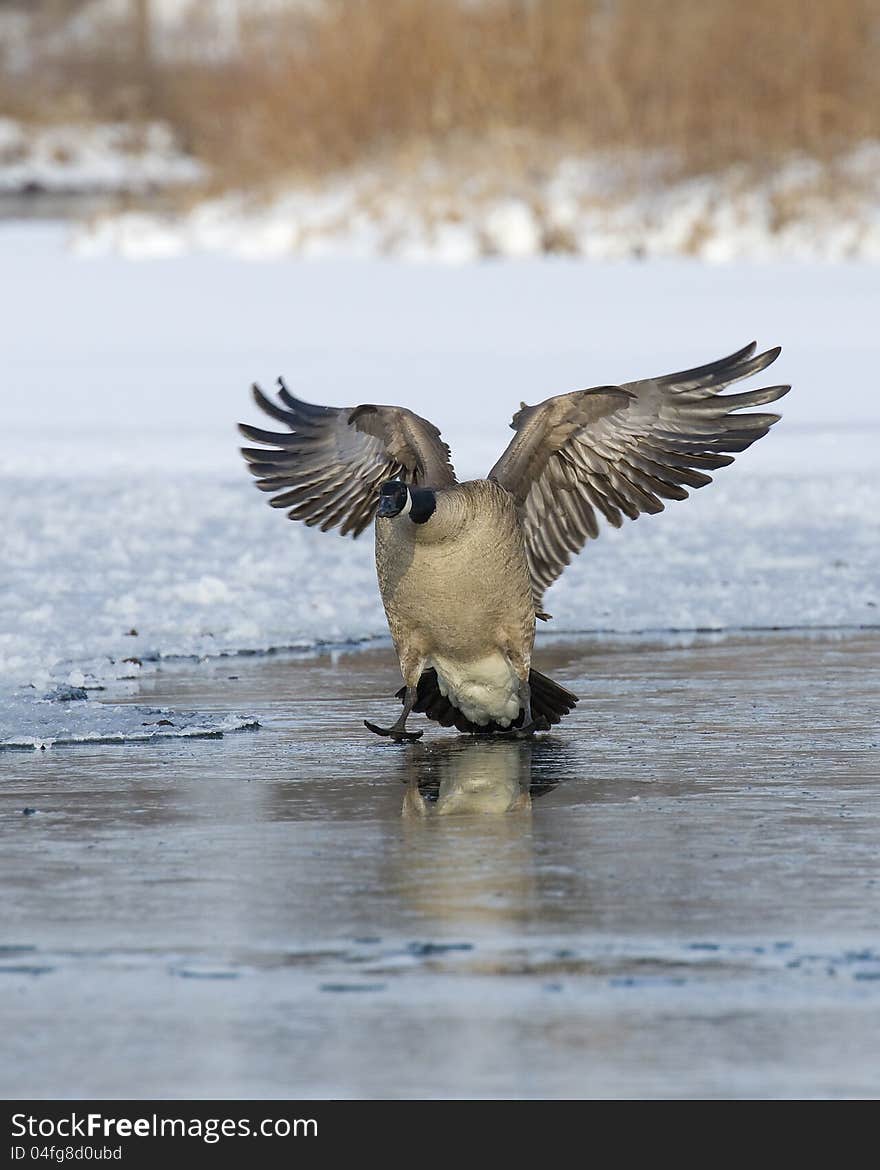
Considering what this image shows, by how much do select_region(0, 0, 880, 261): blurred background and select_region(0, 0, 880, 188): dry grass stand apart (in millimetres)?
34

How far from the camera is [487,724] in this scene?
26.5 feet

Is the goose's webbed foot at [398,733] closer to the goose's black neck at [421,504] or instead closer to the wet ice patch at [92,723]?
the wet ice patch at [92,723]

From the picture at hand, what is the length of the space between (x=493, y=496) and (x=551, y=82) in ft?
89.8

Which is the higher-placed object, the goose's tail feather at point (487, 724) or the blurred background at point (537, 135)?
the blurred background at point (537, 135)

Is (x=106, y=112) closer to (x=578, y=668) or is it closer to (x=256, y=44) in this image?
(x=256, y=44)

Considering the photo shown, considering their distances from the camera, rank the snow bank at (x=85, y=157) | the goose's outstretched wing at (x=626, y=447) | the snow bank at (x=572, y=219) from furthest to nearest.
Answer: the snow bank at (x=85, y=157), the snow bank at (x=572, y=219), the goose's outstretched wing at (x=626, y=447)

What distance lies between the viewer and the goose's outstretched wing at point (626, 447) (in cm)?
804

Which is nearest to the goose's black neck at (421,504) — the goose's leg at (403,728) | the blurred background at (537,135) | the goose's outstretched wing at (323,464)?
the goose's leg at (403,728)

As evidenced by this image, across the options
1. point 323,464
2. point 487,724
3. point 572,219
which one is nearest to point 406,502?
point 487,724

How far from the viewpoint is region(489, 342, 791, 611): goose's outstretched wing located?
8.04 metres

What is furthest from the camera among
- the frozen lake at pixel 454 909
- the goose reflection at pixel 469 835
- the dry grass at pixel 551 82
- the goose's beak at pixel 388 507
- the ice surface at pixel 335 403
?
the dry grass at pixel 551 82

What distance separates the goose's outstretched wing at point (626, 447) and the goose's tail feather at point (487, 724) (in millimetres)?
476
